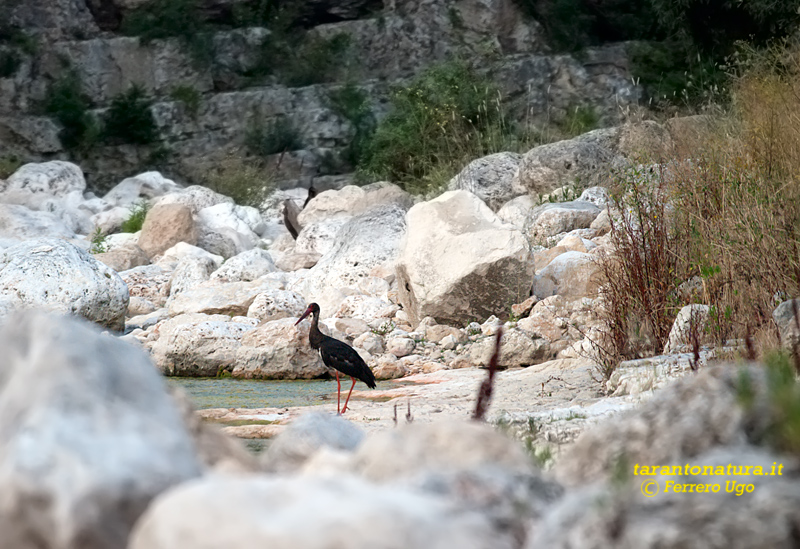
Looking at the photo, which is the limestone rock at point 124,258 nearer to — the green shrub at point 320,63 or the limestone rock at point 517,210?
the limestone rock at point 517,210

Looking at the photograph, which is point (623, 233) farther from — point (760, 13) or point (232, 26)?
point (232, 26)

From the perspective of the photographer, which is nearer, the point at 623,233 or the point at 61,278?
the point at 623,233

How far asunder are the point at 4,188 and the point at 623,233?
1809 cm

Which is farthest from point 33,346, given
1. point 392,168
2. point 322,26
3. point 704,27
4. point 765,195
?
point 322,26

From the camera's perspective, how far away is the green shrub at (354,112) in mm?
24188

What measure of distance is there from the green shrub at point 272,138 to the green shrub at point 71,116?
13.2 feet

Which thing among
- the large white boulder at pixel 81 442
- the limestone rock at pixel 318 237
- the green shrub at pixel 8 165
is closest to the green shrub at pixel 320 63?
the green shrub at pixel 8 165

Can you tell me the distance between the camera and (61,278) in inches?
413

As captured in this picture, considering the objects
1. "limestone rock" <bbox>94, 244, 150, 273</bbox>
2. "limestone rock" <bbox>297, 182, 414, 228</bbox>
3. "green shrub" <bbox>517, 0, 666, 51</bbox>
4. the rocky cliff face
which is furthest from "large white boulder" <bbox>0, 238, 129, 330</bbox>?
"green shrub" <bbox>517, 0, 666, 51</bbox>

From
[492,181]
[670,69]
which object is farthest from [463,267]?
[670,69]

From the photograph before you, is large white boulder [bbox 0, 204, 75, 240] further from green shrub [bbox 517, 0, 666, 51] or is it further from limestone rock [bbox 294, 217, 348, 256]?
green shrub [bbox 517, 0, 666, 51]

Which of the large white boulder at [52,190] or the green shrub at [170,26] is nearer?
the large white boulder at [52,190]

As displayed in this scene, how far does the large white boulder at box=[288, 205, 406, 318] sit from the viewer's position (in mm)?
12078

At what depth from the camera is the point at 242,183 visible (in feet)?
70.8
